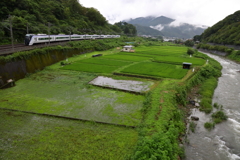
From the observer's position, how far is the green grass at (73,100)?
456 inches

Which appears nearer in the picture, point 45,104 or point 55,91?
point 45,104

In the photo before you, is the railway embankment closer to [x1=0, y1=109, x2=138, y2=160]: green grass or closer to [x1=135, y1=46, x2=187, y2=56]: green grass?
[x1=0, y1=109, x2=138, y2=160]: green grass

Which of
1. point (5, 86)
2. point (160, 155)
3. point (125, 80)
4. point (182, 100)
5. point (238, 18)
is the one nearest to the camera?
point (160, 155)

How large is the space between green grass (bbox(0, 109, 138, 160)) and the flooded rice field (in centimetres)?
710

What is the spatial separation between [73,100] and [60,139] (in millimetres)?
5323

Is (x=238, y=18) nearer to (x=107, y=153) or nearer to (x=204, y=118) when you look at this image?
(x=204, y=118)

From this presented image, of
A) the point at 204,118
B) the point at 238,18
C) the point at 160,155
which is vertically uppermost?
the point at 238,18

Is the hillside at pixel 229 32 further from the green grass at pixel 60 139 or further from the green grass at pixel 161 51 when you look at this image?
the green grass at pixel 60 139

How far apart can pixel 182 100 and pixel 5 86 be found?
17907 millimetres

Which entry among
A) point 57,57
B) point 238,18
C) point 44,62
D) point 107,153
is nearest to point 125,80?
point 107,153

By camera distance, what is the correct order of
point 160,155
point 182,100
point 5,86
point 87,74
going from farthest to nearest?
point 87,74, point 5,86, point 182,100, point 160,155

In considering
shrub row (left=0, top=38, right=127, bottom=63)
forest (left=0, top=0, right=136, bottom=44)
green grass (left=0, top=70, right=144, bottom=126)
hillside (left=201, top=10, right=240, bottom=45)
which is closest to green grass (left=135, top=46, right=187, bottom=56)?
shrub row (left=0, top=38, right=127, bottom=63)

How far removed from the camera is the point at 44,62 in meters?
25.2

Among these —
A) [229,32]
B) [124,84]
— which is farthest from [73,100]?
[229,32]
